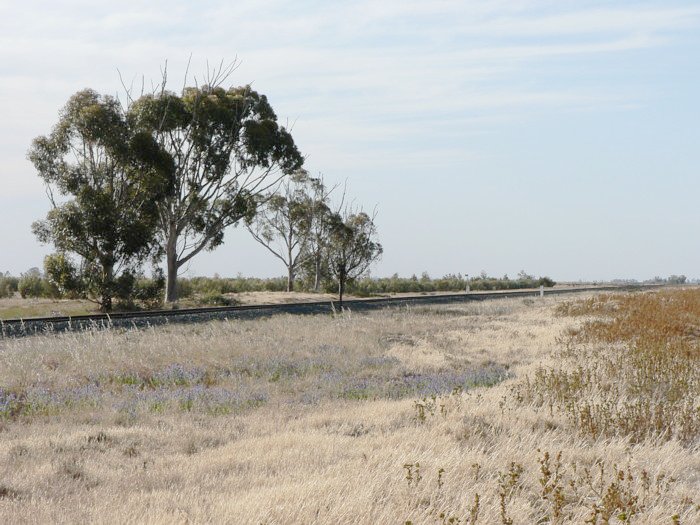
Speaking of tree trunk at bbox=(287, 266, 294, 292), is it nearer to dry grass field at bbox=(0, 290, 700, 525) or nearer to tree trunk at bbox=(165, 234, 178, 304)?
tree trunk at bbox=(165, 234, 178, 304)

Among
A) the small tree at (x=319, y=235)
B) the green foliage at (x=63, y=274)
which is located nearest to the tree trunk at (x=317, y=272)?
the small tree at (x=319, y=235)

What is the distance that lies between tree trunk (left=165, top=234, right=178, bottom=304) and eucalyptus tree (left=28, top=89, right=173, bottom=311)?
2732mm

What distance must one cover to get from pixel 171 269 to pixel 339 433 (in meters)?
30.9

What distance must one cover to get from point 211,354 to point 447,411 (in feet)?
21.8

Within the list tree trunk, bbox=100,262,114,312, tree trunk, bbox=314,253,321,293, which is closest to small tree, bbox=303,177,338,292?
tree trunk, bbox=314,253,321,293

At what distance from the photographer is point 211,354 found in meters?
14.5

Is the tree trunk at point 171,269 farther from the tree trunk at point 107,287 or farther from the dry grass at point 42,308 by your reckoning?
the tree trunk at point 107,287

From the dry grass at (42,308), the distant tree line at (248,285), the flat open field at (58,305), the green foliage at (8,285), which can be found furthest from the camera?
the green foliage at (8,285)

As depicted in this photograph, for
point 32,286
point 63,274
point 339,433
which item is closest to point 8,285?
point 32,286

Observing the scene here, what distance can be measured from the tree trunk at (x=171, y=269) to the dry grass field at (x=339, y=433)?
21159 millimetres

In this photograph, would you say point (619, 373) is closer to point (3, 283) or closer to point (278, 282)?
point (3, 283)

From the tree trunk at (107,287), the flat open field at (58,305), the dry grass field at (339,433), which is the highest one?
the tree trunk at (107,287)

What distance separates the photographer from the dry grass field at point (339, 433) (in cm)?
573

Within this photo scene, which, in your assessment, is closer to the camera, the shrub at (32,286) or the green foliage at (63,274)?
the green foliage at (63,274)
